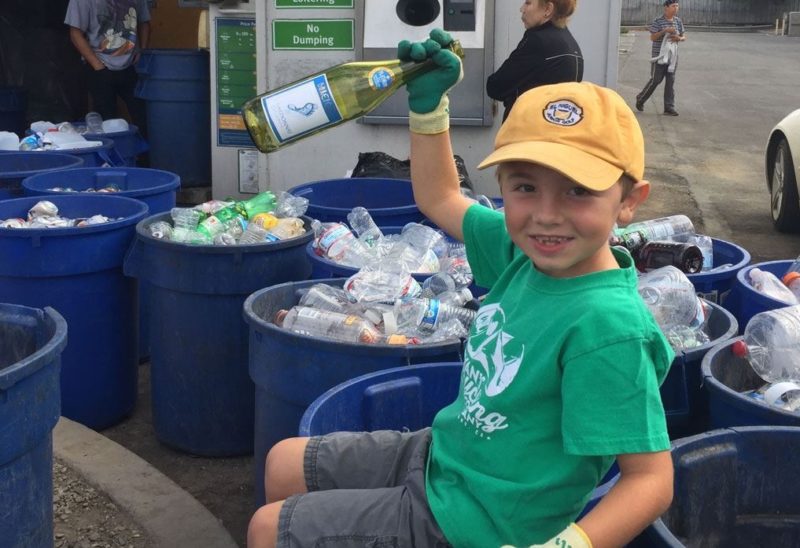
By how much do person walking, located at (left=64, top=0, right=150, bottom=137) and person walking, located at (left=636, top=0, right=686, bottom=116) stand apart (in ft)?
32.0

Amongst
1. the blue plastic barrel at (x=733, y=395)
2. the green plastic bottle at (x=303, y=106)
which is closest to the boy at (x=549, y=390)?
the blue plastic barrel at (x=733, y=395)

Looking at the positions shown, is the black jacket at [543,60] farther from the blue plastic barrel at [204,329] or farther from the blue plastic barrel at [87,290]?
the blue plastic barrel at [87,290]

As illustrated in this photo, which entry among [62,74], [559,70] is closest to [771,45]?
[62,74]

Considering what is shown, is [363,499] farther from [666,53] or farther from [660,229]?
[666,53]

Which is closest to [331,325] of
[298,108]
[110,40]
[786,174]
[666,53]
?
[298,108]

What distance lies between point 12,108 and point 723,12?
39533 millimetres

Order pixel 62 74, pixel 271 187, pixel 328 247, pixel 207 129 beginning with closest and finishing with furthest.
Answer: pixel 328 247 < pixel 271 187 < pixel 207 129 < pixel 62 74

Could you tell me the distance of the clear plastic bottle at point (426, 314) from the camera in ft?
11.0

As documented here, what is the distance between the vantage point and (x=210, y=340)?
Answer: 13.7 feet

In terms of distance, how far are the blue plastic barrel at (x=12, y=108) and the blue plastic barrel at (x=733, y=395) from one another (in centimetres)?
688

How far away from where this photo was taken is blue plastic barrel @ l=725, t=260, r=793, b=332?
11.4 ft

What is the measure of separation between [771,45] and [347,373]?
31.9 metres

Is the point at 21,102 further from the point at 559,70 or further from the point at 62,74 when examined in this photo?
the point at 559,70

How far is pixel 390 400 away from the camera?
2832mm
